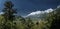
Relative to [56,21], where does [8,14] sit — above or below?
above

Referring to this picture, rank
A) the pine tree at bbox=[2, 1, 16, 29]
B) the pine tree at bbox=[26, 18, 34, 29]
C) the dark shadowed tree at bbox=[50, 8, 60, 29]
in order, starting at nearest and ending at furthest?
the dark shadowed tree at bbox=[50, 8, 60, 29] < the pine tree at bbox=[2, 1, 16, 29] < the pine tree at bbox=[26, 18, 34, 29]

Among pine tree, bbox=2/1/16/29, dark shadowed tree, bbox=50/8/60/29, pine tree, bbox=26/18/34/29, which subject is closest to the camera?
dark shadowed tree, bbox=50/8/60/29

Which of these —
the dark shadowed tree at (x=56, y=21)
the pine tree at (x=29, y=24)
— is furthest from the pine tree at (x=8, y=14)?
the dark shadowed tree at (x=56, y=21)

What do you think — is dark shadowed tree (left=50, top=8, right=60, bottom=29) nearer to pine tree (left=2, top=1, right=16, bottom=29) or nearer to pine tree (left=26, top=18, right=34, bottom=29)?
pine tree (left=2, top=1, right=16, bottom=29)

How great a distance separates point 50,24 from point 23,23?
7.62 m

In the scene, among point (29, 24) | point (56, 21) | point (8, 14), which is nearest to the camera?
point (56, 21)

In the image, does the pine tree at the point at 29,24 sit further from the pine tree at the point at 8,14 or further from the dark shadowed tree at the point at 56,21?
the dark shadowed tree at the point at 56,21

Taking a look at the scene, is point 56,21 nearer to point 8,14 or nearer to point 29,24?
point 29,24

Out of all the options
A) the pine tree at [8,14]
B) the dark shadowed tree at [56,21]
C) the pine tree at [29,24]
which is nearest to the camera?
the dark shadowed tree at [56,21]

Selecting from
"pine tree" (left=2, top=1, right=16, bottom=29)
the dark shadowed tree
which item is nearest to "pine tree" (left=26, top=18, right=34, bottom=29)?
"pine tree" (left=2, top=1, right=16, bottom=29)

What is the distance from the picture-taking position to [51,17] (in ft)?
85.4

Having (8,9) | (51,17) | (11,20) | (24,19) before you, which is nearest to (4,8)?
(8,9)

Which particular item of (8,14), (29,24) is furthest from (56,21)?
(8,14)

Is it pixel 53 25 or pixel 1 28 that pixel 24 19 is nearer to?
pixel 1 28
